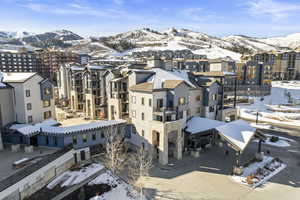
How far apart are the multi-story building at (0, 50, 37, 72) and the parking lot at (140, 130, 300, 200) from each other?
116263 mm

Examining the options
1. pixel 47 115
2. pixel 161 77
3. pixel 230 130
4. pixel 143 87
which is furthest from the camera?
pixel 161 77

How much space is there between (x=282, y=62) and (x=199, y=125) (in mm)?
116368

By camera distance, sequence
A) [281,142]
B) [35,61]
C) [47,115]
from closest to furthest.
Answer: [47,115] < [281,142] < [35,61]

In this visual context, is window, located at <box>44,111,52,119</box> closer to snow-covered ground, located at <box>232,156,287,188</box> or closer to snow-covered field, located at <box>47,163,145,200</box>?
snow-covered field, located at <box>47,163,145,200</box>

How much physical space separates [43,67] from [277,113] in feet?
404

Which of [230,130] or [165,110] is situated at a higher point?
[165,110]

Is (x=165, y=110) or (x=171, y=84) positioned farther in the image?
(x=171, y=84)

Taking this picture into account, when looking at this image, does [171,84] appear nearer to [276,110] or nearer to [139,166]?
[139,166]

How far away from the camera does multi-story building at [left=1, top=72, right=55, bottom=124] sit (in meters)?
30.8

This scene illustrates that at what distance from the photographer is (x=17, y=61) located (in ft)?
365

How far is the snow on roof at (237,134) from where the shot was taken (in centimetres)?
2754

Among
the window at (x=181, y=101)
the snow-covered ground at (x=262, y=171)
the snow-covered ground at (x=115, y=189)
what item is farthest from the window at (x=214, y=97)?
the snow-covered ground at (x=115, y=189)

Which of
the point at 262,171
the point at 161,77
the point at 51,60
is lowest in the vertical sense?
the point at 262,171

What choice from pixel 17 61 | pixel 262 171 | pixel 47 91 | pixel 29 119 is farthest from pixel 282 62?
pixel 17 61
